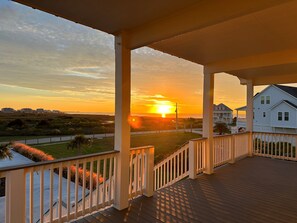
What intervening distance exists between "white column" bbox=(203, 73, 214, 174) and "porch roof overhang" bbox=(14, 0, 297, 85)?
0.86 m

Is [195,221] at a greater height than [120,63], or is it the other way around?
[120,63]

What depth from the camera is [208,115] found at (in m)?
5.03

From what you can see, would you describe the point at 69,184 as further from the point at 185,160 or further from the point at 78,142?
the point at 78,142

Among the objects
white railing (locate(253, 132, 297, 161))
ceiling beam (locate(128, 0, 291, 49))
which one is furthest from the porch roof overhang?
white railing (locate(253, 132, 297, 161))

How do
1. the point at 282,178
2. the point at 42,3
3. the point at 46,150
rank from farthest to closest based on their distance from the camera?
1. the point at 46,150
2. the point at 282,178
3. the point at 42,3

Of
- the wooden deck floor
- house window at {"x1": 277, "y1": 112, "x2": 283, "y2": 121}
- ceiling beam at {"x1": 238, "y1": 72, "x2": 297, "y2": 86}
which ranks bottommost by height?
the wooden deck floor

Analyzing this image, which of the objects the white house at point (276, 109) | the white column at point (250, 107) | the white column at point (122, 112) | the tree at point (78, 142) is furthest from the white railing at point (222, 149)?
the white house at point (276, 109)

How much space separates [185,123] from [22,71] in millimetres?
12995

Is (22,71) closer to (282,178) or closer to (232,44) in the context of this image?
(232,44)

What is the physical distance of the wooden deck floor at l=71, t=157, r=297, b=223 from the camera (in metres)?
2.86

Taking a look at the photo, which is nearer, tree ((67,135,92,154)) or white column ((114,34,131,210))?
white column ((114,34,131,210))

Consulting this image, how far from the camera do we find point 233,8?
215 cm

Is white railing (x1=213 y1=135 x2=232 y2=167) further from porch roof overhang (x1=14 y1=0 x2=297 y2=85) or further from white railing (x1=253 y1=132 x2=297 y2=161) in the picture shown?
porch roof overhang (x1=14 y1=0 x2=297 y2=85)

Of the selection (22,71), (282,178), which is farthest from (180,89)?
(22,71)
